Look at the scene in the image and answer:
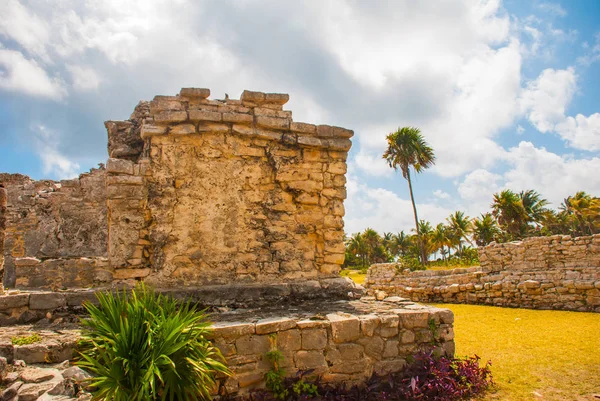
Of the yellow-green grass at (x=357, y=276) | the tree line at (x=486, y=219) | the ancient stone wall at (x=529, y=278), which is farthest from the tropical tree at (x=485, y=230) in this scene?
the ancient stone wall at (x=529, y=278)

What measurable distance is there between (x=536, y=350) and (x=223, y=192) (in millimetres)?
5872

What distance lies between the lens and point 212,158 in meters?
5.80

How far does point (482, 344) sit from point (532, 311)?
180 inches

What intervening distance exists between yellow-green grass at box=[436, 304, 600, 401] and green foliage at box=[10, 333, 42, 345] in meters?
4.99

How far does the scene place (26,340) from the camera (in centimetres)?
368

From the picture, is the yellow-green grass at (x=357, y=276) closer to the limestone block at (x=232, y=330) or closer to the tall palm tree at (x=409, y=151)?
the tall palm tree at (x=409, y=151)

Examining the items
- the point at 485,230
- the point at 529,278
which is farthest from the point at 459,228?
the point at 529,278

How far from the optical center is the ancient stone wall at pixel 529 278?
10.5m

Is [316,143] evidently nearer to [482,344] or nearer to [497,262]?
[482,344]

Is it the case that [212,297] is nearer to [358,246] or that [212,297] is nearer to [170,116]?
[170,116]

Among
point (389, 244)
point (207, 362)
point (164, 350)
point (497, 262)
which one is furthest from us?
point (389, 244)

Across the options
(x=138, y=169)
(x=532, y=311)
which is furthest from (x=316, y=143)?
(x=532, y=311)

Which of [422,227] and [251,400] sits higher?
[422,227]

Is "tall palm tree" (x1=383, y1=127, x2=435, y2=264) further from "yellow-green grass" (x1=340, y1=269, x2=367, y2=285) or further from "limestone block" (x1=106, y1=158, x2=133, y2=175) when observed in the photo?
"limestone block" (x1=106, y1=158, x2=133, y2=175)
